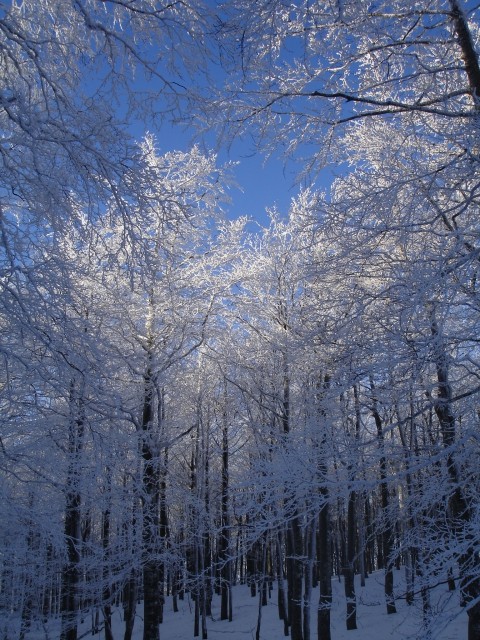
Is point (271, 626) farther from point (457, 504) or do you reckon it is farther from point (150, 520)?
point (457, 504)

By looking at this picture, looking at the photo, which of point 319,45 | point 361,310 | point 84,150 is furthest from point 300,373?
point 84,150

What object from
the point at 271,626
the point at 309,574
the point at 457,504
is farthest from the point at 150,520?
the point at 271,626

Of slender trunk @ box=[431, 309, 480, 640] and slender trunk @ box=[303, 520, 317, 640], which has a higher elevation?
slender trunk @ box=[431, 309, 480, 640]

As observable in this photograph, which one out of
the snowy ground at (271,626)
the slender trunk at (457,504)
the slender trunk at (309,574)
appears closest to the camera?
the slender trunk at (457,504)

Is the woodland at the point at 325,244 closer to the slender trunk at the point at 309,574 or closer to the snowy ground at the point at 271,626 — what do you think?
the snowy ground at the point at 271,626

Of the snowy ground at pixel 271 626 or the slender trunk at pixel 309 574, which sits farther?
the snowy ground at pixel 271 626

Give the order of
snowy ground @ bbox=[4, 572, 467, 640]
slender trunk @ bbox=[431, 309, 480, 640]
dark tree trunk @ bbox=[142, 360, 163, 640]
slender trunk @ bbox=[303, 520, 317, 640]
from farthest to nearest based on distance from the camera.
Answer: snowy ground @ bbox=[4, 572, 467, 640]
slender trunk @ bbox=[303, 520, 317, 640]
dark tree trunk @ bbox=[142, 360, 163, 640]
slender trunk @ bbox=[431, 309, 480, 640]

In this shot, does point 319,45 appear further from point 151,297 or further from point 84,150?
point 151,297

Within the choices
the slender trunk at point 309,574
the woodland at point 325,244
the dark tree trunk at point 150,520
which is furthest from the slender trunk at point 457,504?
the dark tree trunk at point 150,520

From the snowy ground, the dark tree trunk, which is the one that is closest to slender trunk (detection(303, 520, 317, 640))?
the snowy ground

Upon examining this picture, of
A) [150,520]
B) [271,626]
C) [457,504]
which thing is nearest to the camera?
[457,504]

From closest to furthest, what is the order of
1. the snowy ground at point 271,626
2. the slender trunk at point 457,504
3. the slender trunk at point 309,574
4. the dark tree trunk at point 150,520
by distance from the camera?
the slender trunk at point 457,504
the dark tree trunk at point 150,520
the slender trunk at point 309,574
the snowy ground at point 271,626

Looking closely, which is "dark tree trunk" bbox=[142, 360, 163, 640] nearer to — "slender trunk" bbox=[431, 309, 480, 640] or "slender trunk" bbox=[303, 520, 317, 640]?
"slender trunk" bbox=[303, 520, 317, 640]

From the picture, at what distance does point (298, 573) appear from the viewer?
11930 mm
